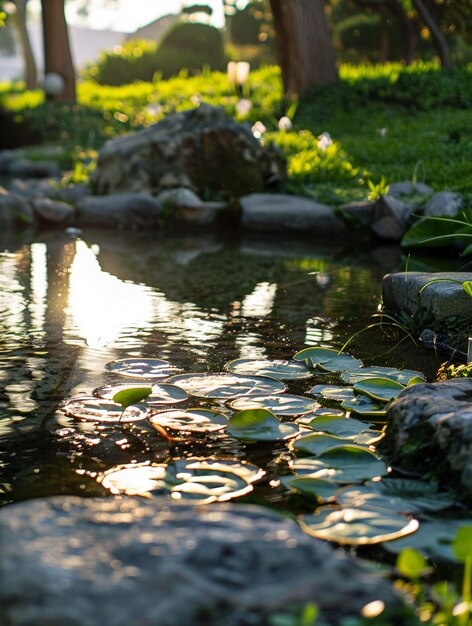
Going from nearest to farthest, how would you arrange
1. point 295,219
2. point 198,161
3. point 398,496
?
point 398,496 → point 295,219 → point 198,161

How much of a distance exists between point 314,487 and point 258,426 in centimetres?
49

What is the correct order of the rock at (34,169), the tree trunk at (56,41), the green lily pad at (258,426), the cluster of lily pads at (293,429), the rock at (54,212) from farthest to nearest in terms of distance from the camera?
the tree trunk at (56,41)
the rock at (34,169)
the rock at (54,212)
the green lily pad at (258,426)
the cluster of lily pads at (293,429)

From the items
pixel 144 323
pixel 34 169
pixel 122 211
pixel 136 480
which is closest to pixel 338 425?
pixel 136 480

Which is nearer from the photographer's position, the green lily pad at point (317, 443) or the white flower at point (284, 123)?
the green lily pad at point (317, 443)

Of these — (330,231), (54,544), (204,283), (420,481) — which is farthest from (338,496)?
(330,231)

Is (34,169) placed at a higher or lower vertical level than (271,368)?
higher

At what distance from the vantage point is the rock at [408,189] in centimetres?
786

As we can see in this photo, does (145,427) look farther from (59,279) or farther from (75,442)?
(59,279)

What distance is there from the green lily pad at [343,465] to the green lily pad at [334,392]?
64 cm

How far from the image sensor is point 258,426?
9.16 ft

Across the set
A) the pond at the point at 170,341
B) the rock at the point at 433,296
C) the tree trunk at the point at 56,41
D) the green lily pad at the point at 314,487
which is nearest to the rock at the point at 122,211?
the pond at the point at 170,341

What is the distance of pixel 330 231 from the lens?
25.5 ft

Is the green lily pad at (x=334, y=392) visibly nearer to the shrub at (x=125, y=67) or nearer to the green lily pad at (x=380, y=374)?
the green lily pad at (x=380, y=374)

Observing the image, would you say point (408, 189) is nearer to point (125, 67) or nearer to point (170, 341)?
point (170, 341)
